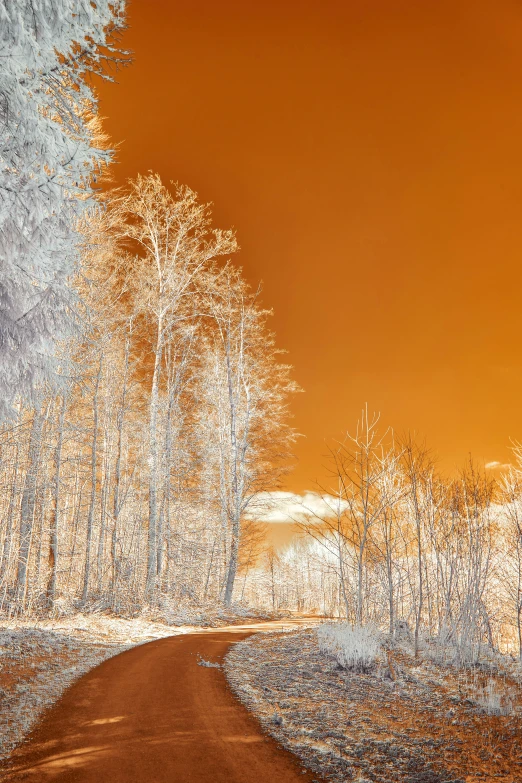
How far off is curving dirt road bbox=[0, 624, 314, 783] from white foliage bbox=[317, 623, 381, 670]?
88.4 inches

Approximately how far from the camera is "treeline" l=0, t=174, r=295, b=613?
16.3 m

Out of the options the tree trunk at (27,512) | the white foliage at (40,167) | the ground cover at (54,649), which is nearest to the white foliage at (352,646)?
the ground cover at (54,649)

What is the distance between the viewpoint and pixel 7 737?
5.04 metres

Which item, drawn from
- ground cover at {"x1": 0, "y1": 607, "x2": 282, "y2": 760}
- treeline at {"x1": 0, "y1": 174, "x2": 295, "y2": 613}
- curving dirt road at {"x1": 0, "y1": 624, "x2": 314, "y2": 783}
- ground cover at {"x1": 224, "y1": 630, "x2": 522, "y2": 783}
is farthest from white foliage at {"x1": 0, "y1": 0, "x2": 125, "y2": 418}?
treeline at {"x1": 0, "y1": 174, "x2": 295, "y2": 613}

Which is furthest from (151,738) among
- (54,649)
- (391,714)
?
(54,649)

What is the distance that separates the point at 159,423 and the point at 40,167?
58.5 ft

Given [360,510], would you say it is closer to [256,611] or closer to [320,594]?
[256,611]

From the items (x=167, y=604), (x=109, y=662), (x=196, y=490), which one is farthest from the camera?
(x=196, y=490)

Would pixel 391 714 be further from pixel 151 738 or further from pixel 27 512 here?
pixel 27 512

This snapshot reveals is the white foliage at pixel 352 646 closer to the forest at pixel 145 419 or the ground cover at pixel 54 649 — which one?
the forest at pixel 145 419

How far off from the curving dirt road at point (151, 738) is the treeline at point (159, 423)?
837 cm

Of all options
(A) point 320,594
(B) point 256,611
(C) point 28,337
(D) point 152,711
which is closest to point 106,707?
(D) point 152,711

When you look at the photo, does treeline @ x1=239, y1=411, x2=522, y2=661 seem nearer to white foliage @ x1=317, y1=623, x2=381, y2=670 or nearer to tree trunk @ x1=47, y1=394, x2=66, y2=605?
white foliage @ x1=317, y1=623, x2=381, y2=670

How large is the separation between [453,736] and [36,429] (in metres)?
12.4
